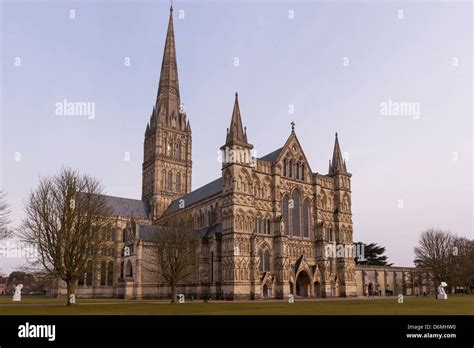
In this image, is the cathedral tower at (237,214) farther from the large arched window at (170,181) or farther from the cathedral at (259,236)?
the large arched window at (170,181)

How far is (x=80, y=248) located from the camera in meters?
42.7

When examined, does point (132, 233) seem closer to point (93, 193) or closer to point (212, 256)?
point (212, 256)

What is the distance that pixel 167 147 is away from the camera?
103500 millimetres

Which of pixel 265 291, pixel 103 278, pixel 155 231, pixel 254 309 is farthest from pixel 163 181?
pixel 254 309

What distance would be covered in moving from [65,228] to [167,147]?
204 ft

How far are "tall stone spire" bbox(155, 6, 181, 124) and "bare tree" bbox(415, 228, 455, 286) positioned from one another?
67562 mm

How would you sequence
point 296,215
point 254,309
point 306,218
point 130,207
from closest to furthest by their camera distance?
point 254,309, point 296,215, point 306,218, point 130,207

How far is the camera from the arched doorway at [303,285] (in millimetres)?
68625

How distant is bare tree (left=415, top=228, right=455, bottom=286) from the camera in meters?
95.6

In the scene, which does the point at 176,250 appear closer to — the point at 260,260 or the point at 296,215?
the point at 260,260

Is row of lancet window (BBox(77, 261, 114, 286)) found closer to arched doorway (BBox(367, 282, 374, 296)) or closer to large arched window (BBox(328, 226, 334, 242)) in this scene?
large arched window (BBox(328, 226, 334, 242))
